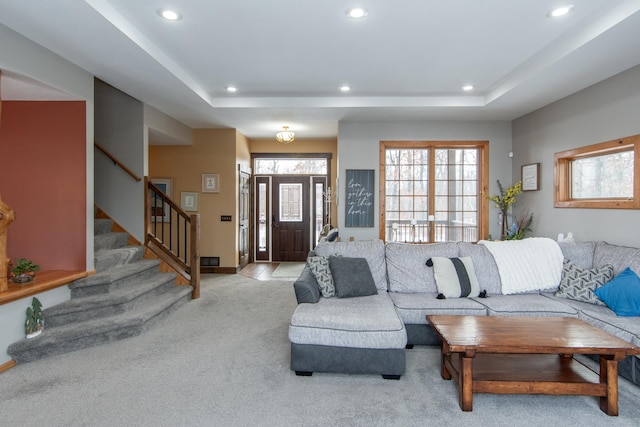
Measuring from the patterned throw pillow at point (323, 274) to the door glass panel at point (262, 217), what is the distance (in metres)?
4.68

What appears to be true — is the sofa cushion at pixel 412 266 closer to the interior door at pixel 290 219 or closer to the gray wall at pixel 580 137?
the gray wall at pixel 580 137

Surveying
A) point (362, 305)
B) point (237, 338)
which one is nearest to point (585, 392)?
point (362, 305)

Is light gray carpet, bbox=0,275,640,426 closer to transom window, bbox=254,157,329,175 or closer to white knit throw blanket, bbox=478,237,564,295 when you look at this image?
white knit throw blanket, bbox=478,237,564,295

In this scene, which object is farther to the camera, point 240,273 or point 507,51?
point 240,273

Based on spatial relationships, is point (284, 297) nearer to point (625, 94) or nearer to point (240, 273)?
point (240, 273)

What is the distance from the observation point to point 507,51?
3.42 m

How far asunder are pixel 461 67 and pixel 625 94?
1.63 m

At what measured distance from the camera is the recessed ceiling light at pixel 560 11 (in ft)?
8.66

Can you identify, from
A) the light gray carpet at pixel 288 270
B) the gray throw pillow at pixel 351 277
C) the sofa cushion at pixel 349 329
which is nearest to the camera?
the sofa cushion at pixel 349 329

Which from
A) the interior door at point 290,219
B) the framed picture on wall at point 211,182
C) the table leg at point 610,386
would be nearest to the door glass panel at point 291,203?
the interior door at point 290,219

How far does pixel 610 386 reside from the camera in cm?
220

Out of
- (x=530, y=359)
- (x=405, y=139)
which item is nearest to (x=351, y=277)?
(x=530, y=359)

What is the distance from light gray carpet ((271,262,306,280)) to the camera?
6.45 meters

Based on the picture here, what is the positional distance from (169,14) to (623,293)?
438 cm
